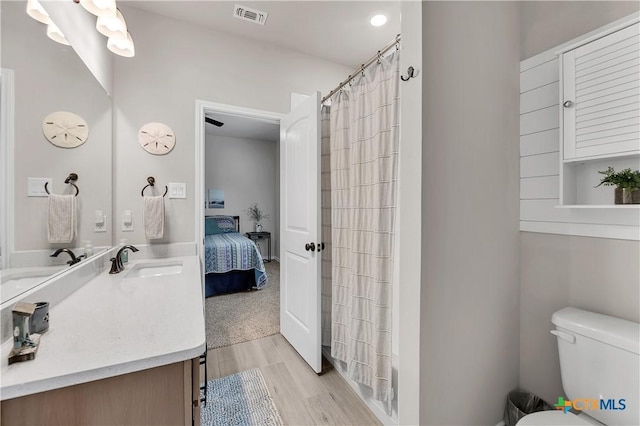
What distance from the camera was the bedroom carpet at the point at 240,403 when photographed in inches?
60.8

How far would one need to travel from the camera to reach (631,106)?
1.06 m

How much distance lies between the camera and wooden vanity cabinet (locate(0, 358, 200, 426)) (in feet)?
2.11

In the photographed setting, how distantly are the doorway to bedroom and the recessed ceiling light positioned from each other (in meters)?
1.17

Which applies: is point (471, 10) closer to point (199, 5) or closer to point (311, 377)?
point (199, 5)

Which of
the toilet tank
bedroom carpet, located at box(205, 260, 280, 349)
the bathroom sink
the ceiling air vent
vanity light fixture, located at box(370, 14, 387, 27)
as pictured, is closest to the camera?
the toilet tank

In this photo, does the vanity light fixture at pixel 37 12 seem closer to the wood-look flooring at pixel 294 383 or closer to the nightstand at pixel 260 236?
the wood-look flooring at pixel 294 383

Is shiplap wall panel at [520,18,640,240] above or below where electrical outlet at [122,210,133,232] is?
above

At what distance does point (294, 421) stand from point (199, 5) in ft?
9.70

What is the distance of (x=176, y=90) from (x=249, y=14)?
2.78ft

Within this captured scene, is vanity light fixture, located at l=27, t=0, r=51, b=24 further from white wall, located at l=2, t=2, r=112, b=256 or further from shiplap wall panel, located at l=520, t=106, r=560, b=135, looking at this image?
shiplap wall panel, located at l=520, t=106, r=560, b=135

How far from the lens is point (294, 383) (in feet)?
6.11

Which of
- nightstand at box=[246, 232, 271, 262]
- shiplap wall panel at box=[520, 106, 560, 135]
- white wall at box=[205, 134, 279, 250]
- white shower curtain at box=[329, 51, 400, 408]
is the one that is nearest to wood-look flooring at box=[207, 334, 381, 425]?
white shower curtain at box=[329, 51, 400, 408]

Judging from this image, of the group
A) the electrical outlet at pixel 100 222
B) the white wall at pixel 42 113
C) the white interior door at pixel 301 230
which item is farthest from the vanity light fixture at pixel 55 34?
the white interior door at pixel 301 230

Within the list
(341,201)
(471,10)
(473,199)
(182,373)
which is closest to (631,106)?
(473,199)
